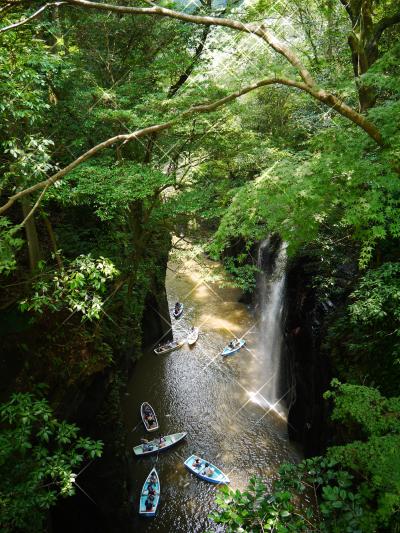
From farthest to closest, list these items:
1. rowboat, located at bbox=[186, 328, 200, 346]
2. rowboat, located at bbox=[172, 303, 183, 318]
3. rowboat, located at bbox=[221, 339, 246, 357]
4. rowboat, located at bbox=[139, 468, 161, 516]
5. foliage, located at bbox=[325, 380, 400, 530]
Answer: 1. rowboat, located at bbox=[172, 303, 183, 318]
2. rowboat, located at bbox=[186, 328, 200, 346]
3. rowboat, located at bbox=[221, 339, 246, 357]
4. rowboat, located at bbox=[139, 468, 161, 516]
5. foliage, located at bbox=[325, 380, 400, 530]

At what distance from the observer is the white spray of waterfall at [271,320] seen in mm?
15946

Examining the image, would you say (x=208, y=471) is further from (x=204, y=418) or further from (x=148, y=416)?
(x=148, y=416)

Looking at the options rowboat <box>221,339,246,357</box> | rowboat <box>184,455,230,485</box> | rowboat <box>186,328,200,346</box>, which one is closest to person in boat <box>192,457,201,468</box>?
rowboat <box>184,455,230,485</box>

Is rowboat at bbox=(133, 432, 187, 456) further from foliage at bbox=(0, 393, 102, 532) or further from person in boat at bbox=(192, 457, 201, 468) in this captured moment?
foliage at bbox=(0, 393, 102, 532)

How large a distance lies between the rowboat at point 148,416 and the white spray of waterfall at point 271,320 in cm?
485

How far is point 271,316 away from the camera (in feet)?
63.7

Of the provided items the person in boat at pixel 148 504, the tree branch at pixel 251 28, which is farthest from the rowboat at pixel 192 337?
the tree branch at pixel 251 28

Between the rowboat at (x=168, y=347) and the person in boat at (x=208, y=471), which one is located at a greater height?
the rowboat at (x=168, y=347)

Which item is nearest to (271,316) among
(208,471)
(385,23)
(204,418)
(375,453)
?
(204,418)

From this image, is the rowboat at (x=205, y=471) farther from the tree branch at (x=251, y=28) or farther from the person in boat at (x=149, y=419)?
the tree branch at (x=251, y=28)

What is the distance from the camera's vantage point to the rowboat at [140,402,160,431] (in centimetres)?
1389

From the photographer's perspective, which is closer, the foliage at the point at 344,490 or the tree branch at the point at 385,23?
the foliage at the point at 344,490

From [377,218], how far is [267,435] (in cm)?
1153

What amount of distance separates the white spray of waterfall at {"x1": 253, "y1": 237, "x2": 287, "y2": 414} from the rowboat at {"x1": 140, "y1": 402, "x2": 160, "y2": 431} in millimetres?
4851
